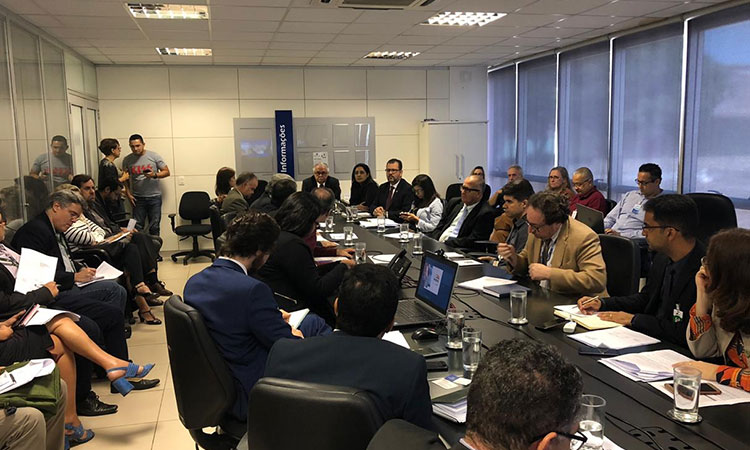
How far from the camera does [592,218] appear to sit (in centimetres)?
495

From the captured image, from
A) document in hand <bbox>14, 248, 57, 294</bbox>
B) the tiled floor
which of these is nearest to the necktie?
the tiled floor

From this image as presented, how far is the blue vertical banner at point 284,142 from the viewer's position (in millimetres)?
9625

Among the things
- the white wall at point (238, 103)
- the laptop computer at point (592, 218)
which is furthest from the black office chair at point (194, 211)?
the laptop computer at point (592, 218)

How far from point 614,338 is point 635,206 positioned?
449cm

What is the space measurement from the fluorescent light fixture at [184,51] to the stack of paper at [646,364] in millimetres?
7002

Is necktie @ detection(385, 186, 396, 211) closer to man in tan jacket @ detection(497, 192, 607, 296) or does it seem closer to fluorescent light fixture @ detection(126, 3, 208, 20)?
fluorescent light fixture @ detection(126, 3, 208, 20)

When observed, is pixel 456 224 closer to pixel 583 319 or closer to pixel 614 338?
pixel 583 319

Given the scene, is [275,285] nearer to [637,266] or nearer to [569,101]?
[637,266]

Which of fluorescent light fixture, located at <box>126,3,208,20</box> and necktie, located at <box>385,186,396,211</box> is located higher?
fluorescent light fixture, located at <box>126,3,208,20</box>

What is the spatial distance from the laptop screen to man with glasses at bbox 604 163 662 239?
11.2ft

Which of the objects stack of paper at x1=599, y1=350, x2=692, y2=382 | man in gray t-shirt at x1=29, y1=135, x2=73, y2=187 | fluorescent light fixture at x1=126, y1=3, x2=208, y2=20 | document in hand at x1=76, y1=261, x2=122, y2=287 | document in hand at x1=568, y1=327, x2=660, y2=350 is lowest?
document in hand at x1=76, y1=261, x2=122, y2=287

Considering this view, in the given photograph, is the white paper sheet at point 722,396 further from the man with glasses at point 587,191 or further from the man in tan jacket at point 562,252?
the man with glasses at point 587,191

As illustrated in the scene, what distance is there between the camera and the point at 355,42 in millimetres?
7352

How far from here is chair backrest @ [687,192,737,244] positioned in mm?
4984
